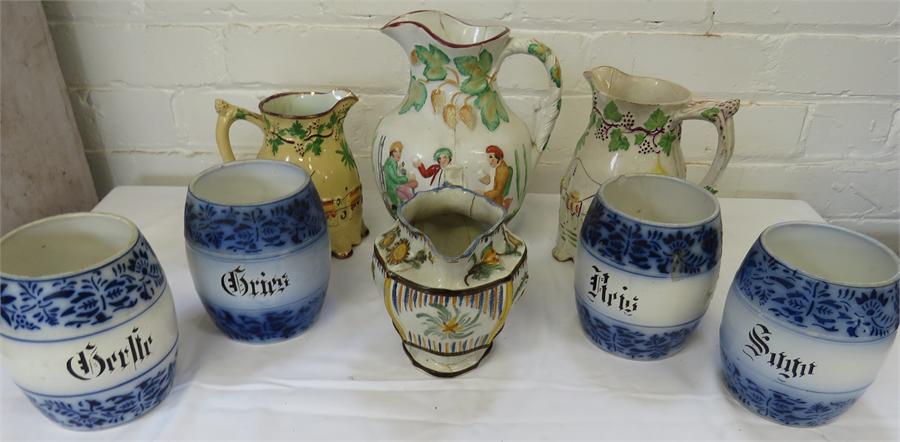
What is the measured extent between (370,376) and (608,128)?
335mm

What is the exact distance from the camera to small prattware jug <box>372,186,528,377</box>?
50 cm

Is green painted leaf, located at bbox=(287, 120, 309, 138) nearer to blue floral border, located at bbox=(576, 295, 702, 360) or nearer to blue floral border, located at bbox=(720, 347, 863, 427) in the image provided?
blue floral border, located at bbox=(576, 295, 702, 360)

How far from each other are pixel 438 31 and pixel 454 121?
0.11 m

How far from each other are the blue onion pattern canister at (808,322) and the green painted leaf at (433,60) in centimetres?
33

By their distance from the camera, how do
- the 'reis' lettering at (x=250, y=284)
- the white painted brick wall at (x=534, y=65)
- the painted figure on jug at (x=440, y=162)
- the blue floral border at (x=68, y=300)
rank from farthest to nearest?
the white painted brick wall at (x=534, y=65) → the painted figure on jug at (x=440, y=162) → the 'reis' lettering at (x=250, y=284) → the blue floral border at (x=68, y=300)

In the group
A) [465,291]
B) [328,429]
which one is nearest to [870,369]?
[465,291]

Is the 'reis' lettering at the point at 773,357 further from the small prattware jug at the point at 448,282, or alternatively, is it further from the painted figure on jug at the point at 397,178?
the painted figure on jug at the point at 397,178

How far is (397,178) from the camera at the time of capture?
0.67 meters

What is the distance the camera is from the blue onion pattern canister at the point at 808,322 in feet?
1.48

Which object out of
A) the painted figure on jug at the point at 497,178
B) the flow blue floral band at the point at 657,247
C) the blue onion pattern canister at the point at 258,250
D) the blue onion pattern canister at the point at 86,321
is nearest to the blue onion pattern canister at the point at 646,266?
the flow blue floral band at the point at 657,247

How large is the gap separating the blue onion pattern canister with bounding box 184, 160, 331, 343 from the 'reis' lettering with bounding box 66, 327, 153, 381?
9 cm

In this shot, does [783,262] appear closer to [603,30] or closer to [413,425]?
[413,425]

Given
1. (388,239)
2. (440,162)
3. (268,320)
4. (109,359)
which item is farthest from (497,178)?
(109,359)

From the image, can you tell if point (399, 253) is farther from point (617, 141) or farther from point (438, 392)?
point (617, 141)
